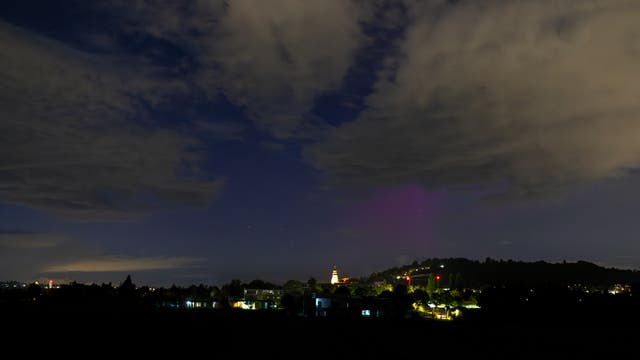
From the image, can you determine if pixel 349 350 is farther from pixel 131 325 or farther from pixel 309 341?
pixel 131 325

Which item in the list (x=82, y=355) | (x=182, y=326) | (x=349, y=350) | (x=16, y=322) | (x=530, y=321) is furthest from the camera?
(x=530, y=321)

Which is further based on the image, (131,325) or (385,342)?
(131,325)

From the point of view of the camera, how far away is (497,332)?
164 ft

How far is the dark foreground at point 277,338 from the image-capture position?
37.2m

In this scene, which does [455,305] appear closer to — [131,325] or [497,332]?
[497,332]

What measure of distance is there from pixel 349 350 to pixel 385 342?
186 inches

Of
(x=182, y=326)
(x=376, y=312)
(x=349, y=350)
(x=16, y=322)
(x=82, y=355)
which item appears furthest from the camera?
(x=376, y=312)

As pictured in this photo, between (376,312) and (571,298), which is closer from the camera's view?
(571,298)

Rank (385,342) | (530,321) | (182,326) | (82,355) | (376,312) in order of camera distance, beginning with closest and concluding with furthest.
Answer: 1. (82,355)
2. (385,342)
3. (182,326)
4. (530,321)
5. (376,312)

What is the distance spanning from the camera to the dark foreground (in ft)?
122

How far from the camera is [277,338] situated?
1753 inches

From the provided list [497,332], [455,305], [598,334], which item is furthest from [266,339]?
[455,305]

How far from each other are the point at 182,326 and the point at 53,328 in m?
10.4

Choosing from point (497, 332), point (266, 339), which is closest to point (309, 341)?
point (266, 339)
